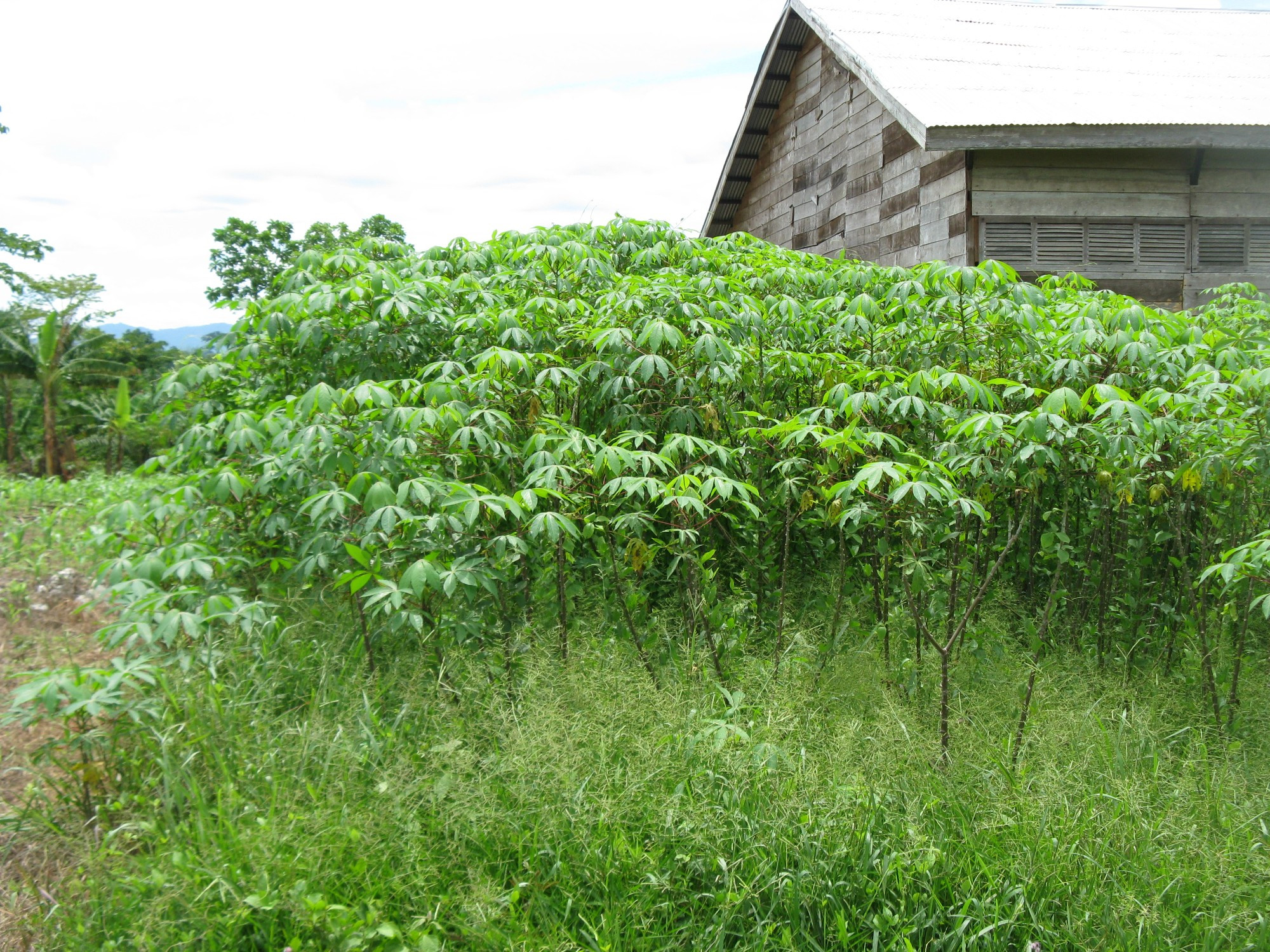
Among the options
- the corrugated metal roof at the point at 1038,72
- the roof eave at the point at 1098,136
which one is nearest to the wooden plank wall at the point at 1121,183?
the corrugated metal roof at the point at 1038,72

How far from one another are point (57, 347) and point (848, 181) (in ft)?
83.1

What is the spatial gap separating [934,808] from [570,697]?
→ 4.07ft

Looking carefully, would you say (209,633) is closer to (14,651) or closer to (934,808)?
(14,651)

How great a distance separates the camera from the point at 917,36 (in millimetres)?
9711

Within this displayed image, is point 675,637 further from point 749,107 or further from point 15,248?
point 15,248

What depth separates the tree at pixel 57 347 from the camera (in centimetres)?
2666

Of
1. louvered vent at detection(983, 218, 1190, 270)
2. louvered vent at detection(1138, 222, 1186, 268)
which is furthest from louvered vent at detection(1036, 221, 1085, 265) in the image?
louvered vent at detection(1138, 222, 1186, 268)

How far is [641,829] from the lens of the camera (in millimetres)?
2502

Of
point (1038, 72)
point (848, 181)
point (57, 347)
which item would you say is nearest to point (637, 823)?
point (848, 181)

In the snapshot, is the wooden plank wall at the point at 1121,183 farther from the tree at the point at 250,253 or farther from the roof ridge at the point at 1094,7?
the tree at the point at 250,253

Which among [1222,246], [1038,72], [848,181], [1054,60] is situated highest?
[1054,60]

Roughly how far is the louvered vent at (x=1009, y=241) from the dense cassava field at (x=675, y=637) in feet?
10.0

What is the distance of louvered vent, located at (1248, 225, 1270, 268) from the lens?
8.14 m

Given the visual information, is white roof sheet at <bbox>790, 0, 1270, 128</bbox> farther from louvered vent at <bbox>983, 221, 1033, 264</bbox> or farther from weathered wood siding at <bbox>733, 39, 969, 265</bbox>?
louvered vent at <bbox>983, 221, 1033, 264</bbox>
